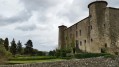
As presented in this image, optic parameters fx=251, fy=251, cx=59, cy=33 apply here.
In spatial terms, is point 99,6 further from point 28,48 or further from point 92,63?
point 28,48

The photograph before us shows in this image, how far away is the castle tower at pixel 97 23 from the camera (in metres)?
42.3

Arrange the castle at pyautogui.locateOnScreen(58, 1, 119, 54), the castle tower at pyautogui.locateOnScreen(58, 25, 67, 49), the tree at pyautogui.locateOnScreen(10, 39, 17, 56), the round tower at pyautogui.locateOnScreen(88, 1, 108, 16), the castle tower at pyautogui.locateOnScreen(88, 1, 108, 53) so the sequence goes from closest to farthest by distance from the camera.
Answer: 1. the castle at pyautogui.locateOnScreen(58, 1, 119, 54)
2. the castle tower at pyautogui.locateOnScreen(88, 1, 108, 53)
3. the round tower at pyautogui.locateOnScreen(88, 1, 108, 16)
4. the castle tower at pyautogui.locateOnScreen(58, 25, 67, 49)
5. the tree at pyautogui.locateOnScreen(10, 39, 17, 56)

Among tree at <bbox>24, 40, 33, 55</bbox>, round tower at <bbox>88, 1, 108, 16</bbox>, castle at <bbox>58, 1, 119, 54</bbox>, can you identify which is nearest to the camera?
castle at <bbox>58, 1, 119, 54</bbox>

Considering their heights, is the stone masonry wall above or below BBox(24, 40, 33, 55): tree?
below

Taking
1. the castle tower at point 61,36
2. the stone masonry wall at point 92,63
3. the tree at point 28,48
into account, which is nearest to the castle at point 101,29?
the castle tower at point 61,36

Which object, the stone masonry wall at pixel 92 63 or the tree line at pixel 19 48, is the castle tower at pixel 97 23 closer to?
the stone masonry wall at pixel 92 63

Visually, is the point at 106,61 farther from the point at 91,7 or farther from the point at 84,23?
the point at 84,23

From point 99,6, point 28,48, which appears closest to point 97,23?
point 99,6

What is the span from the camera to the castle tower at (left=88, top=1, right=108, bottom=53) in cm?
4228

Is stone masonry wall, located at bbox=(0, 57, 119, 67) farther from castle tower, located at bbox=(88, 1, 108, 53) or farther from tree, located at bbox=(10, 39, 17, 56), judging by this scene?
tree, located at bbox=(10, 39, 17, 56)

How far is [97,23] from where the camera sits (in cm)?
4303

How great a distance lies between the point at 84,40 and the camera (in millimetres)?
48344

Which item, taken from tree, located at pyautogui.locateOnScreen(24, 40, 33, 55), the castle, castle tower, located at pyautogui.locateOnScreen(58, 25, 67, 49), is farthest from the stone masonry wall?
tree, located at pyautogui.locateOnScreen(24, 40, 33, 55)

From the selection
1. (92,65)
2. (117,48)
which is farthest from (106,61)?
(117,48)
